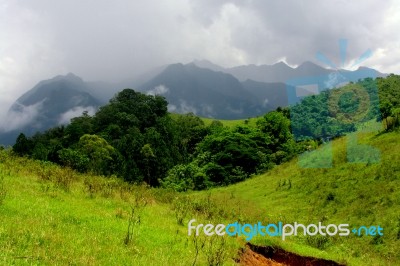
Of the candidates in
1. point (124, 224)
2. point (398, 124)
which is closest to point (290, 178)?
point (398, 124)

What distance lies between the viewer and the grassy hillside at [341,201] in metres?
16.1

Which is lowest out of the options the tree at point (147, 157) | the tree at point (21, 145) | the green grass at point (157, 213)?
the green grass at point (157, 213)

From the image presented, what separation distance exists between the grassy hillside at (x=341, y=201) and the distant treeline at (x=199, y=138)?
6.44m

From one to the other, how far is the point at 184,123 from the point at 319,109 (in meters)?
58.8

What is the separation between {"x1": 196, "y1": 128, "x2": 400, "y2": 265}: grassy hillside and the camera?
16.1m

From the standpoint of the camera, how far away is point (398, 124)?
108 ft

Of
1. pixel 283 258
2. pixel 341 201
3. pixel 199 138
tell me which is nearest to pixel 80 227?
pixel 283 258

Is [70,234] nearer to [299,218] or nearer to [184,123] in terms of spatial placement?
[299,218]
